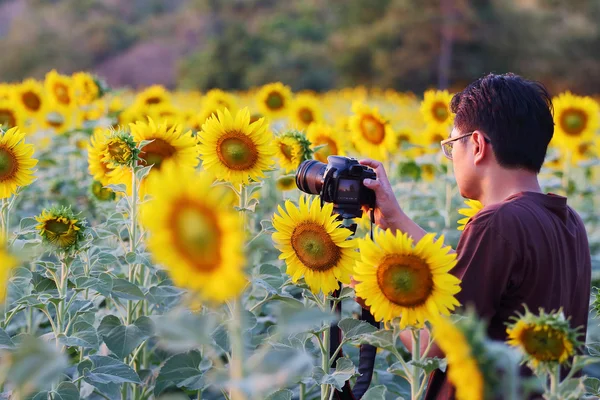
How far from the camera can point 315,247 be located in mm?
1706

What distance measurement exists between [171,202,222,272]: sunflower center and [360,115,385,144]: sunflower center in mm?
2319

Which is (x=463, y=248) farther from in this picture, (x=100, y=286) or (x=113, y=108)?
(x=113, y=108)

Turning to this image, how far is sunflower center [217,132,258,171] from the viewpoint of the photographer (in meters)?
1.99

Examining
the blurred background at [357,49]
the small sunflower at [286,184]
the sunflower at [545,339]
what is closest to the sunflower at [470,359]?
the sunflower at [545,339]

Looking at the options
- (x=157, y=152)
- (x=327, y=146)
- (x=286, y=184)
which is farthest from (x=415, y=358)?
(x=327, y=146)

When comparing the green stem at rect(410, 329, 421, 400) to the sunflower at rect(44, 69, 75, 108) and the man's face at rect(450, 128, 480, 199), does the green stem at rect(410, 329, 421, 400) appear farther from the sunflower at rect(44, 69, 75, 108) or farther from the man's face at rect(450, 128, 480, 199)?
the sunflower at rect(44, 69, 75, 108)

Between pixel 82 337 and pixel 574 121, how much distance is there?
2957 millimetres

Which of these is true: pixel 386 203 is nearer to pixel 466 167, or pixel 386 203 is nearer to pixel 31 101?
pixel 466 167

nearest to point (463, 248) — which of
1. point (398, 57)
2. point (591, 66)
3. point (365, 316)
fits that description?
point (365, 316)

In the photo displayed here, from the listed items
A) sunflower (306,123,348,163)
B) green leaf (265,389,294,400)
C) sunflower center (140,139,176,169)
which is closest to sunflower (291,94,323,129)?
sunflower (306,123,348,163)

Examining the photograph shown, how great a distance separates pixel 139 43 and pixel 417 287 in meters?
24.3

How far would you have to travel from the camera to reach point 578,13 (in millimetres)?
21656

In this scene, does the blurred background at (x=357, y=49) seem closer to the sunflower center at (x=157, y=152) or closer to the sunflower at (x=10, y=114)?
the sunflower at (x=10, y=114)

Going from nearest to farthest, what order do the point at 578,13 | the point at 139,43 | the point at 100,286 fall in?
1. the point at 100,286
2. the point at 578,13
3. the point at 139,43
